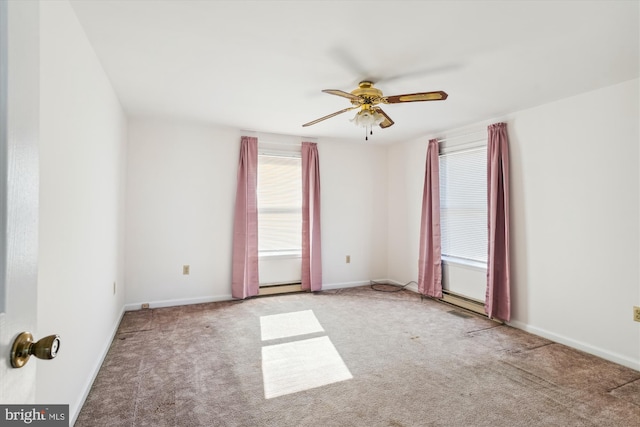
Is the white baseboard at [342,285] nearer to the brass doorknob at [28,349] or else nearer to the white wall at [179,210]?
the white wall at [179,210]

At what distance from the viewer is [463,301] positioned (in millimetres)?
4004

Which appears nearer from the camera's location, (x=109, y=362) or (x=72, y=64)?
(x=72, y=64)

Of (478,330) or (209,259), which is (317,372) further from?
(209,259)

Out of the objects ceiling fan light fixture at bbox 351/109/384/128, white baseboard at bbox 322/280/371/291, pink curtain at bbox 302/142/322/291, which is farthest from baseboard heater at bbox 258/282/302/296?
ceiling fan light fixture at bbox 351/109/384/128

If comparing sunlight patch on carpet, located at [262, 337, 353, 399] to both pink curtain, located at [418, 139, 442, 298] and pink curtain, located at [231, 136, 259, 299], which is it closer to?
pink curtain, located at [231, 136, 259, 299]

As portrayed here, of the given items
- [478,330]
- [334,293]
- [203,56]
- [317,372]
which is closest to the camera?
[203,56]

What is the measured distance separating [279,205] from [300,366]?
257 centimetres

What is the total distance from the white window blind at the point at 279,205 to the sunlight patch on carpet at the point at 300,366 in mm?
1897

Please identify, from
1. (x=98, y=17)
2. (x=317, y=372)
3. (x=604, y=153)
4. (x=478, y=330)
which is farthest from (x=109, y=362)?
(x=604, y=153)

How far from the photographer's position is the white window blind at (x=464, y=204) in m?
3.83

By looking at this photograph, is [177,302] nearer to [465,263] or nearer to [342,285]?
[342,285]

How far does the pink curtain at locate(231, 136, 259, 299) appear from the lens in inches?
167

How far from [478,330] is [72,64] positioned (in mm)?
3897

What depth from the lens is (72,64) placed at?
1.76m
